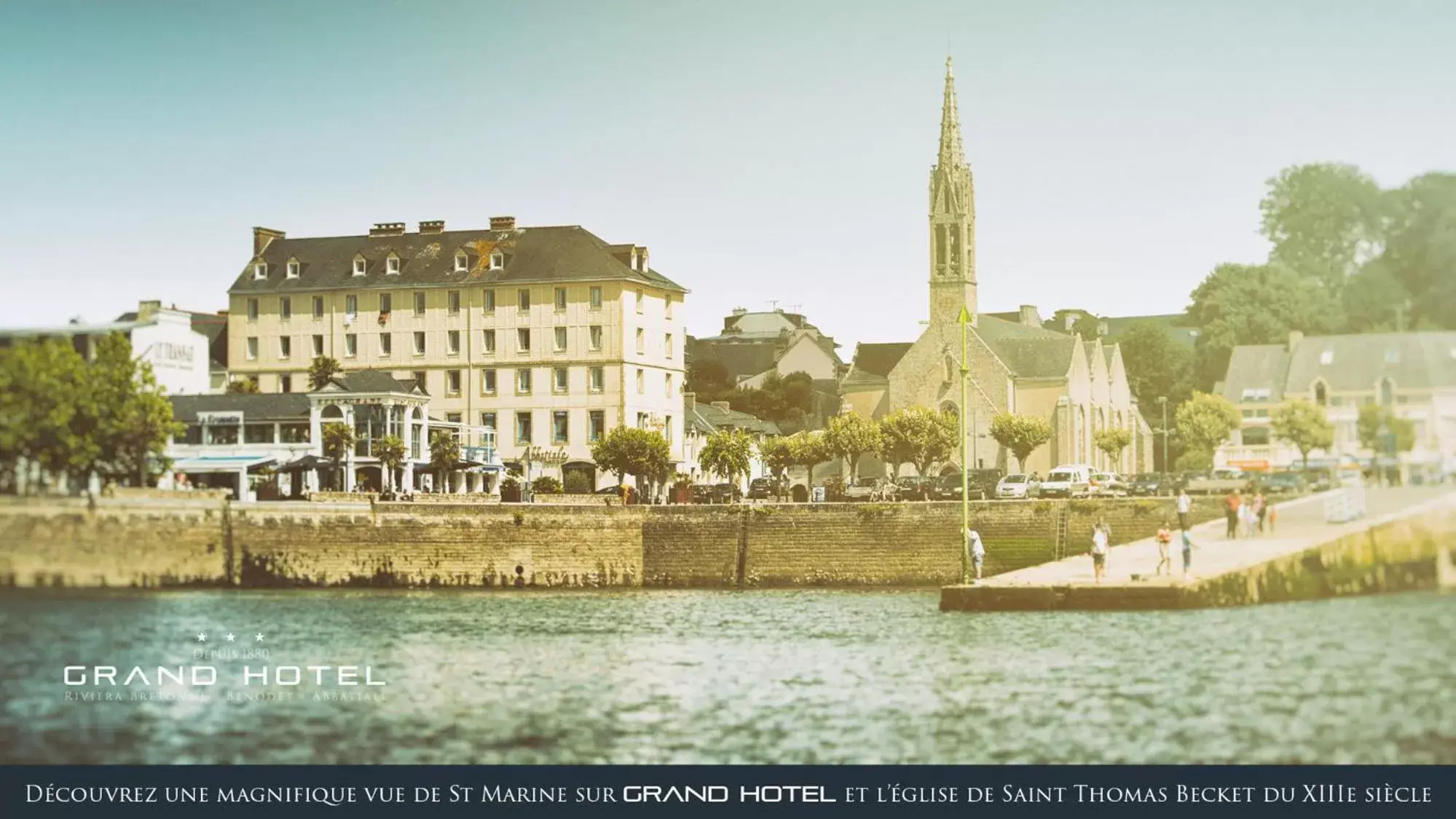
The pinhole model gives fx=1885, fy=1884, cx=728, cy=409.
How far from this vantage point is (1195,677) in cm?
1427

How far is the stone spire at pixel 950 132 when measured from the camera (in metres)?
16.0

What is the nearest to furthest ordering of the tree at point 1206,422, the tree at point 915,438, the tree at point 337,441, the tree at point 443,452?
the tree at point 1206,422 → the tree at point 337,441 → the tree at point 443,452 → the tree at point 915,438

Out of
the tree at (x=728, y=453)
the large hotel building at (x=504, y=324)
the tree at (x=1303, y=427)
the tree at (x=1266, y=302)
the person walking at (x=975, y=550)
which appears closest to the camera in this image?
the tree at (x=1303, y=427)

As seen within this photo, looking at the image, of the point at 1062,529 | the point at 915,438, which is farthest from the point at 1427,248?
the point at 915,438

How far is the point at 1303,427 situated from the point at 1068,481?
9.72 meters

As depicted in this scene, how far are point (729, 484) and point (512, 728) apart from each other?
1449 cm

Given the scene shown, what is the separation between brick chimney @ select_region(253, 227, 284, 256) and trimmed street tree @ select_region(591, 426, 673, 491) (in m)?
5.09

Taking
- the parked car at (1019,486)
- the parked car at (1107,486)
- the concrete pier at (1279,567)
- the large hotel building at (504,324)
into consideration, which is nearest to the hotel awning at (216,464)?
the large hotel building at (504,324)

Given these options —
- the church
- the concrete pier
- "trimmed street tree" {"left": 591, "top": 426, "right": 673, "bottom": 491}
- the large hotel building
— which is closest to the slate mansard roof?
the large hotel building

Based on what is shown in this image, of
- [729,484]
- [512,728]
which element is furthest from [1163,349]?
[729,484]

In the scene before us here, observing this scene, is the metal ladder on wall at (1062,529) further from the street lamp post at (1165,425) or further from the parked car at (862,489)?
the street lamp post at (1165,425)

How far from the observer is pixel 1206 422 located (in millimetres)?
17000
